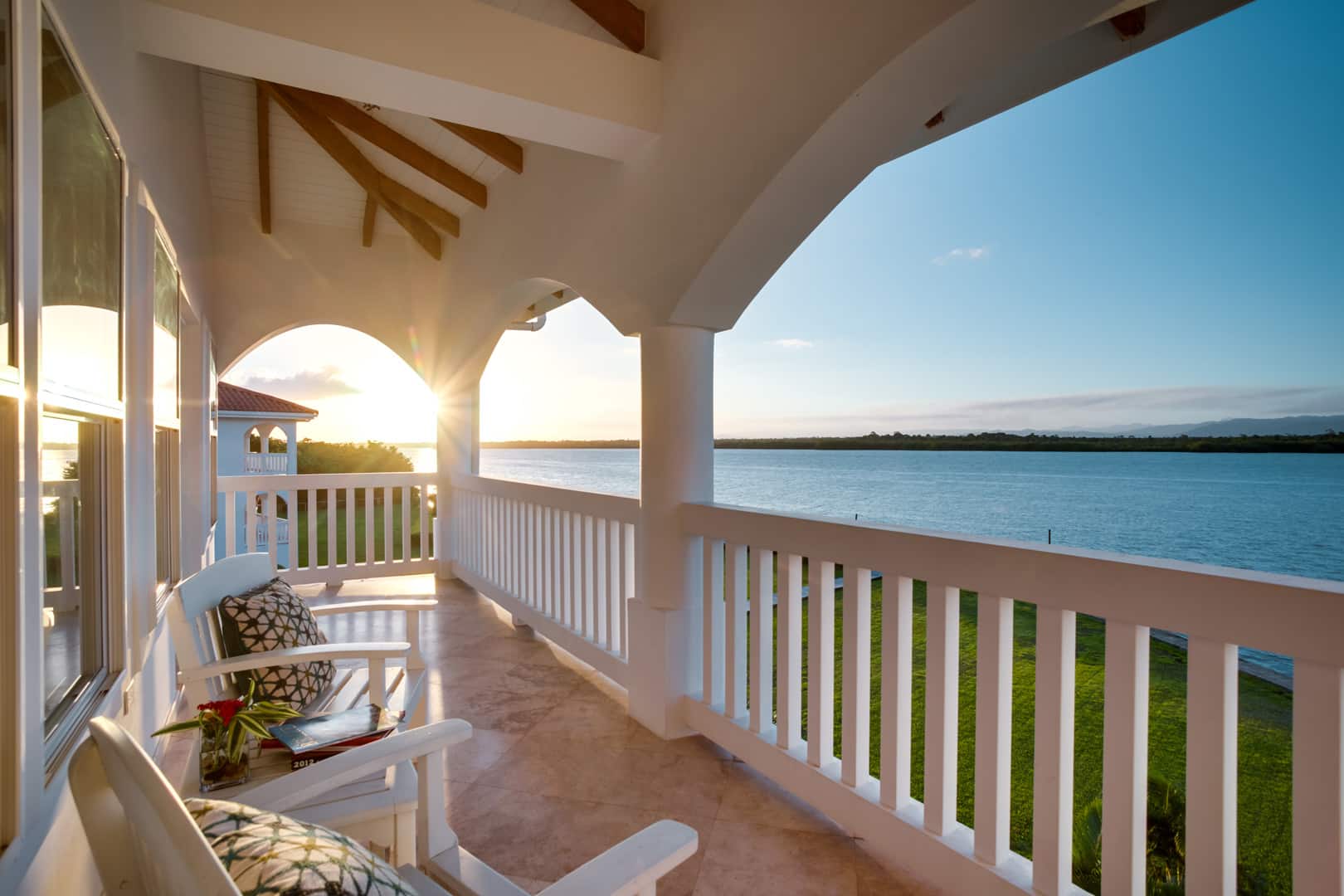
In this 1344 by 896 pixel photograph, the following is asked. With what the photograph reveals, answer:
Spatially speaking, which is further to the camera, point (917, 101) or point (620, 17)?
point (620, 17)

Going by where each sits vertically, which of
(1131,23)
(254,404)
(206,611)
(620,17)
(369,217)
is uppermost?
(369,217)

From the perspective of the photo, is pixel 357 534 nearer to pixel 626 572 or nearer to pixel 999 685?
pixel 626 572

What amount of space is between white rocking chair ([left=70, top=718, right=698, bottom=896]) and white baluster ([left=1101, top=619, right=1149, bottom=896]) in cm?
100

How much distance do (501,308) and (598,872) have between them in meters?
4.11

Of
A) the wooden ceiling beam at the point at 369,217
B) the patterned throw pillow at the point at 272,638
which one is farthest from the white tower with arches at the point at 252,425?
the patterned throw pillow at the point at 272,638

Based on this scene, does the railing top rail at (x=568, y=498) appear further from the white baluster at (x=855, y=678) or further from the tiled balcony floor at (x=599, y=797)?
the white baluster at (x=855, y=678)

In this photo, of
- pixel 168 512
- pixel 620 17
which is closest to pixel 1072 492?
pixel 620 17

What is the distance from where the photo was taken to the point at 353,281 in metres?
6.14

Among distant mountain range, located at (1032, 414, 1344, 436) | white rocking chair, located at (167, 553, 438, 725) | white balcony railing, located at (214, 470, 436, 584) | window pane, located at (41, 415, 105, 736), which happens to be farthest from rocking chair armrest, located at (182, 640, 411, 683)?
distant mountain range, located at (1032, 414, 1344, 436)

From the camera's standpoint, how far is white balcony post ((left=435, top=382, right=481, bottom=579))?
5930 mm

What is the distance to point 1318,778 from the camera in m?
1.20

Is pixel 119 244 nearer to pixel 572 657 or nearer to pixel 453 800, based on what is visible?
pixel 453 800

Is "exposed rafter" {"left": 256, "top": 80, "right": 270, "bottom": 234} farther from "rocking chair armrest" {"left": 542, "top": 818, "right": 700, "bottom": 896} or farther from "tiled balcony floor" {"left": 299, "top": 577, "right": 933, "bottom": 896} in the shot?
"rocking chair armrest" {"left": 542, "top": 818, "right": 700, "bottom": 896}

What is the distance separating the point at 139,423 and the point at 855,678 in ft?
7.41
